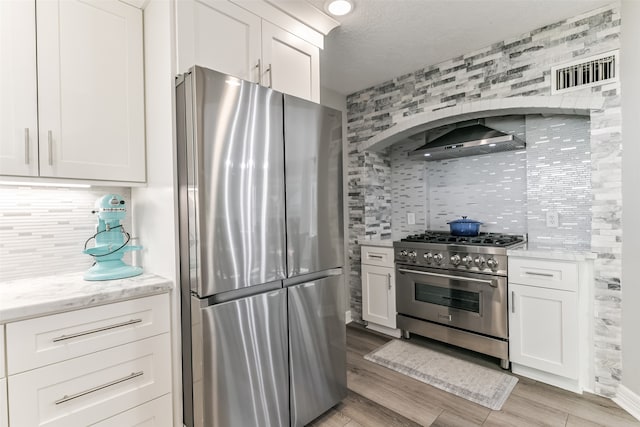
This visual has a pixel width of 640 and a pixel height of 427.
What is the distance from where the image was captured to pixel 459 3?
201 cm

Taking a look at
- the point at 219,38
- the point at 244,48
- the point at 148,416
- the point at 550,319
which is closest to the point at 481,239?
the point at 550,319

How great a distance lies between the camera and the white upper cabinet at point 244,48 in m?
1.53

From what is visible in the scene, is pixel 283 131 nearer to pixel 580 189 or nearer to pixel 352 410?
pixel 352 410

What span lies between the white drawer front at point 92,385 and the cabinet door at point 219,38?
138 centimetres

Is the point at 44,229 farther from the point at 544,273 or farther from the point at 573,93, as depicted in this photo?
the point at 573,93

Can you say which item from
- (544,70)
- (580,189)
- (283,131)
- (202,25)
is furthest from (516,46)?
(202,25)

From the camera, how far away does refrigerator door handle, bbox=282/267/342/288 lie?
1702 mm

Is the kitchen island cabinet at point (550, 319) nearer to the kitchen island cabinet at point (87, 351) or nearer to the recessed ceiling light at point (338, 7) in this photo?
the recessed ceiling light at point (338, 7)

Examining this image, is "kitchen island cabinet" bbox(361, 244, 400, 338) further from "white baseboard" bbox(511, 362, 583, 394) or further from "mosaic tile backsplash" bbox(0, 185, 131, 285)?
"mosaic tile backsplash" bbox(0, 185, 131, 285)

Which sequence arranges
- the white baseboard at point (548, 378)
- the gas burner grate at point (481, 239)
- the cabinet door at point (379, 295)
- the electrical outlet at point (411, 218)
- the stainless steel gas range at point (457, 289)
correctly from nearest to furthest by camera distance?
1. the white baseboard at point (548, 378)
2. the stainless steel gas range at point (457, 289)
3. the gas burner grate at point (481, 239)
4. the cabinet door at point (379, 295)
5. the electrical outlet at point (411, 218)

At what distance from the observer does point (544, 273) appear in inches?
86.9

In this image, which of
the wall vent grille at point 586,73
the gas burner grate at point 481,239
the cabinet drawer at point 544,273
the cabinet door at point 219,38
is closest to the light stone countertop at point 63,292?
the cabinet door at point 219,38

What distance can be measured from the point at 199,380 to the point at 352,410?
1.11 metres

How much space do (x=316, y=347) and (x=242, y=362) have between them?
1.67 ft
